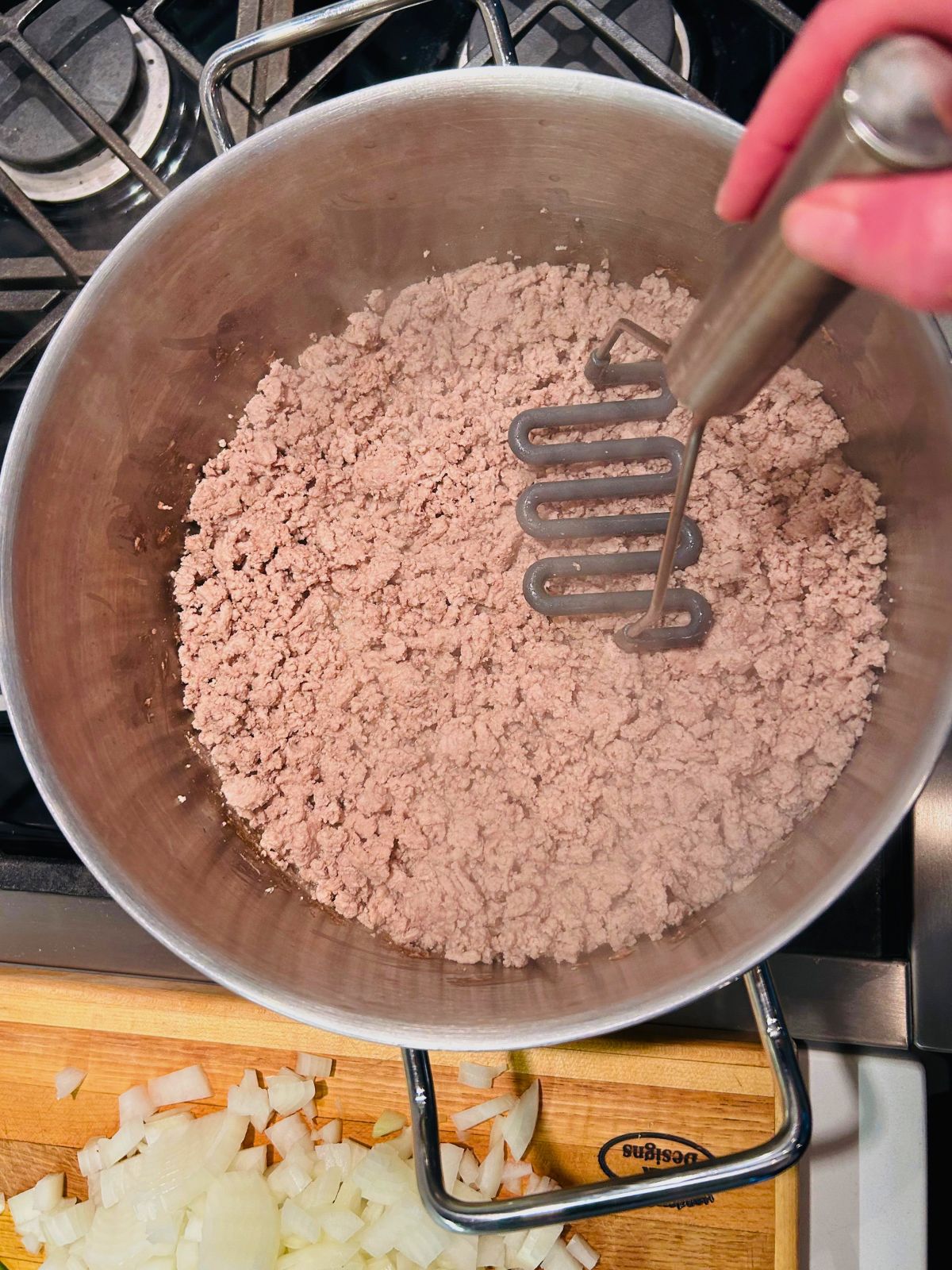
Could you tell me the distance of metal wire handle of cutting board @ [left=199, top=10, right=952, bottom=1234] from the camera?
0.32 m

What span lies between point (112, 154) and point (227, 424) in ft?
1.10

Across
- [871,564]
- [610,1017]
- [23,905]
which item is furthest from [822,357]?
[23,905]

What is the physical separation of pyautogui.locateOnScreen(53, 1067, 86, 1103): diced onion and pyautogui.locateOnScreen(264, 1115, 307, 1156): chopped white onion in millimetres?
199

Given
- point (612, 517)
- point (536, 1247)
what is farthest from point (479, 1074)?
point (612, 517)

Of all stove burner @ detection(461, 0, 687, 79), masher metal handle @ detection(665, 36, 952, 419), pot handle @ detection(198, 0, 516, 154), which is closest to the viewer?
masher metal handle @ detection(665, 36, 952, 419)

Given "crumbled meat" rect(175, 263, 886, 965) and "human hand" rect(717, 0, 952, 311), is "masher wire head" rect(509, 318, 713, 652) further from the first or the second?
"human hand" rect(717, 0, 952, 311)

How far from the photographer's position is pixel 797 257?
0.38m

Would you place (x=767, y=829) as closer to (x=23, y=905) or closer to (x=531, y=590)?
(x=531, y=590)

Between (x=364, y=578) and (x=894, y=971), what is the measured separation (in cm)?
62

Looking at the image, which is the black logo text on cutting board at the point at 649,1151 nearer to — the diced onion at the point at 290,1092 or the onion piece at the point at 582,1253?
the onion piece at the point at 582,1253

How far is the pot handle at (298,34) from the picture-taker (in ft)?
2.42

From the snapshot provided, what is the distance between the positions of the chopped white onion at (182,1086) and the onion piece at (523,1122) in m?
0.30

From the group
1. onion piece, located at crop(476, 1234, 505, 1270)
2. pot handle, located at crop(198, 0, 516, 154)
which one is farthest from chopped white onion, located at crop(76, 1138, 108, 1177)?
pot handle, located at crop(198, 0, 516, 154)

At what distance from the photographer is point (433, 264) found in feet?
2.98
